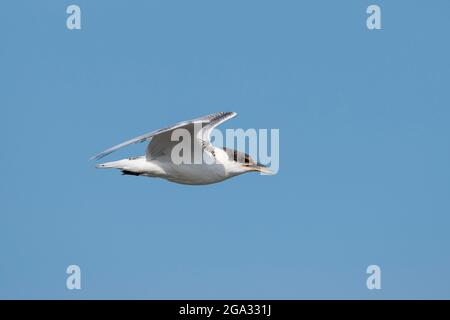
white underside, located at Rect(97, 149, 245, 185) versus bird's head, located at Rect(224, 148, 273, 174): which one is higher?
bird's head, located at Rect(224, 148, 273, 174)

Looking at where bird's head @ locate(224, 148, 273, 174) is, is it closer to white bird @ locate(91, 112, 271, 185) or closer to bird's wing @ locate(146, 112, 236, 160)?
white bird @ locate(91, 112, 271, 185)

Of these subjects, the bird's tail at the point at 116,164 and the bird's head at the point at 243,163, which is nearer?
the bird's tail at the point at 116,164

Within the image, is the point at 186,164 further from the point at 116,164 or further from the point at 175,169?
the point at 116,164

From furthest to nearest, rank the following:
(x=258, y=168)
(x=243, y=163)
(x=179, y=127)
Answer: (x=258, y=168) < (x=243, y=163) < (x=179, y=127)

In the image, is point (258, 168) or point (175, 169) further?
point (258, 168)

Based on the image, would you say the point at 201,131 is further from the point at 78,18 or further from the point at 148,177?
the point at 78,18

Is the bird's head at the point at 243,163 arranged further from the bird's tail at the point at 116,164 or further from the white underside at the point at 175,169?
the bird's tail at the point at 116,164

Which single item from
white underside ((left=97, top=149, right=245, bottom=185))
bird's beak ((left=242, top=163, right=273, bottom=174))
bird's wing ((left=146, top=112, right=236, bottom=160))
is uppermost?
bird's wing ((left=146, top=112, right=236, bottom=160))

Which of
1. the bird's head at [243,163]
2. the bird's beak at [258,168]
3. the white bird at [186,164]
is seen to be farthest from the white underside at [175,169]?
the bird's beak at [258,168]

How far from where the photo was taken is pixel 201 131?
20812 millimetres

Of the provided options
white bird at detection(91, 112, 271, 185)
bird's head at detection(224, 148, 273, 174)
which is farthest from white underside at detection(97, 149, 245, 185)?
bird's head at detection(224, 148, 273, 174)

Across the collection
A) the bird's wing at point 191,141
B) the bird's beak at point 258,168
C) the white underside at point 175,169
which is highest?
the bird's wing at point 191,141

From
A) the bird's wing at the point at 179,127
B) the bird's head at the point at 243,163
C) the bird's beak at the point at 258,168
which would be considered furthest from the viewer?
the bird's beak at the point at 258,168

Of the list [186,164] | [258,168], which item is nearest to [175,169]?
[186,164]
